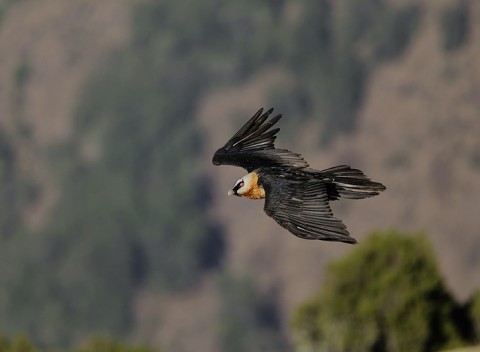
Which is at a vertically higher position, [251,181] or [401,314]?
[401,314]

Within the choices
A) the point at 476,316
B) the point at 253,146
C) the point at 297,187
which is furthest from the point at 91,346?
the point at 297,187

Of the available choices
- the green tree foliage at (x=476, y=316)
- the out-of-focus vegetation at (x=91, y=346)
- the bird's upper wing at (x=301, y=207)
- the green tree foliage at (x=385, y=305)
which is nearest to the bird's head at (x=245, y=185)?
the bird's upper wing at (x=301, y=207)

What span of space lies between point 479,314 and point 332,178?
37935 millimetres

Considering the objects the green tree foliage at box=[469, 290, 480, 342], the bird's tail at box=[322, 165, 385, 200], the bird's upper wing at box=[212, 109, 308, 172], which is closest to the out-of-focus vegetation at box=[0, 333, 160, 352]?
the green tree foliage at box=[469, 290, 480, 342]

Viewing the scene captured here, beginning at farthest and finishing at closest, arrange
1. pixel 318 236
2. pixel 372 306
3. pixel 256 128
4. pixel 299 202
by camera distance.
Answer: pixel 372 306 → pixel 256 128 → pixel 299 202 → pixel 318 236

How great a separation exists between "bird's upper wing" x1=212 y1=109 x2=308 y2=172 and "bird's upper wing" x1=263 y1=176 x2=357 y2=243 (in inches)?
56.6

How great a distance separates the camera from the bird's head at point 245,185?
79.8 feet

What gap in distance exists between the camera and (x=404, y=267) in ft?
195

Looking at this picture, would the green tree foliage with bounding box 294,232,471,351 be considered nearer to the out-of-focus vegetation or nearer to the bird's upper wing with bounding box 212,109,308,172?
the out-of-focus vegetation

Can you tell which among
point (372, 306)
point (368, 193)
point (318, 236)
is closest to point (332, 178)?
point (368, 193)

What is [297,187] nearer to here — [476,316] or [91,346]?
[476,316]

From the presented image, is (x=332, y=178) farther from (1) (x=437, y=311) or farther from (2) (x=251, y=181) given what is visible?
(1) (x=437, y=311)

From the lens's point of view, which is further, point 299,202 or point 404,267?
point 404,267

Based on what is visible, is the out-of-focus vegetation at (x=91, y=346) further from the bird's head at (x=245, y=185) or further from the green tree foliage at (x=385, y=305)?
the bird's head at (x=245, y=185)
